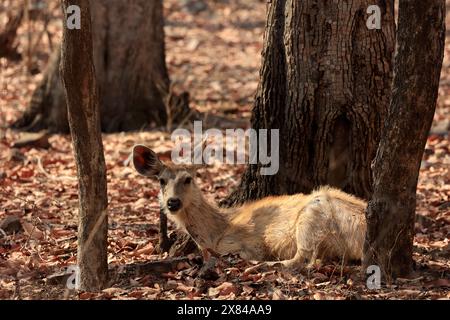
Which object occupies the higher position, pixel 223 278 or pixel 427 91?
pixel 427 91

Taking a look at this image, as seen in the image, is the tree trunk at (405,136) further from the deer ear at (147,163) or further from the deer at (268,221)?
the deer ear at (147,163)

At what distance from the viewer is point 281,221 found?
30.2 ft

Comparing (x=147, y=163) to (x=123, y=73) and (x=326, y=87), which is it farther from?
(x=123, y=73)

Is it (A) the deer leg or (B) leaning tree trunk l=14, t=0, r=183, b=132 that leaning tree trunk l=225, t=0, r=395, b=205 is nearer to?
(A) the deer leg

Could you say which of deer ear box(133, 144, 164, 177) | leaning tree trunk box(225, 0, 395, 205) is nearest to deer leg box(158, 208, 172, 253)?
deer ear box(133, 144, 164, 177)

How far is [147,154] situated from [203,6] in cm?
1628

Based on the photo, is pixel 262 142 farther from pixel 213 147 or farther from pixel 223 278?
pixel 213 147

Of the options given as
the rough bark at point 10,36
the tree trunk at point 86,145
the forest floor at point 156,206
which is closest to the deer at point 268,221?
the forest floor at point 156,206

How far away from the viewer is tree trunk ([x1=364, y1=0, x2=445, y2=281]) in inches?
286

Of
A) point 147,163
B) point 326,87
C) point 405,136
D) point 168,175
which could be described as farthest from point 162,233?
point 405,136

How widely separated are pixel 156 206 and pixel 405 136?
4.83m

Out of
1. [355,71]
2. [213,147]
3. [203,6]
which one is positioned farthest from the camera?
[203,6]

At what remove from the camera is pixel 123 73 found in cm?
1522

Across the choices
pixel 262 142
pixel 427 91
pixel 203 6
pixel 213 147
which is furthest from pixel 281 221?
pixel 203 6
